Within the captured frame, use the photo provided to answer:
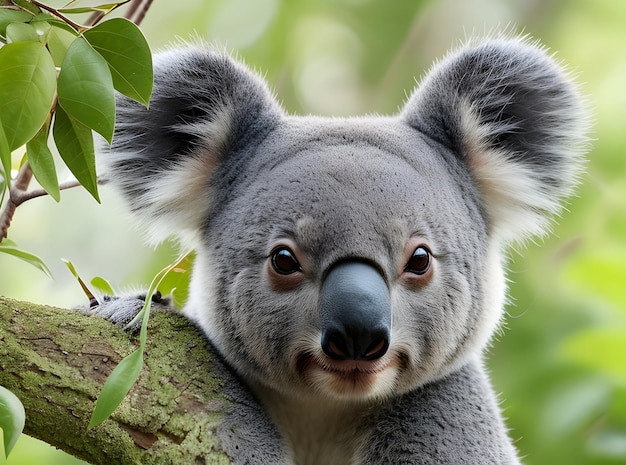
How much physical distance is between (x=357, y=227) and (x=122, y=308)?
661mm

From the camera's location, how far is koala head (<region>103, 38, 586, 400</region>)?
2.11 meters

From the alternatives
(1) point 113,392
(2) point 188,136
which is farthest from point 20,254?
(2) point 188,136

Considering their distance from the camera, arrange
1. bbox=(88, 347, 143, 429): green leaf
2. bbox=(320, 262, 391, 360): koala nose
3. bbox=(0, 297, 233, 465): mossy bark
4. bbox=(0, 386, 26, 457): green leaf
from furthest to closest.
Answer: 1. bbox=(320, 262, 391, 360): koala nose
2. bbox=(0, 297, 233, 465): mossy bark
3. bbox=(88, 347, 143, 429): green leaf
4. bbox=(0, 386, 26, 457): green leaf

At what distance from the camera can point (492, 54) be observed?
8.61ft

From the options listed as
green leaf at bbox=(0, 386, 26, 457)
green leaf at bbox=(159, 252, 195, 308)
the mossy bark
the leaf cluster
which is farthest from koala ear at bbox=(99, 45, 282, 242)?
green leaf at bbox=(0, 386, 26, 457)

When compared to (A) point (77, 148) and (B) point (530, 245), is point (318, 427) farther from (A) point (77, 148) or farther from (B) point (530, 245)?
(B) point (530, 245)

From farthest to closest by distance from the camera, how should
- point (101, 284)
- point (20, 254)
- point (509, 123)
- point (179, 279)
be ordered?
point (509, 123) < point (179, 279) < point (101, 284) < point (20, 254)

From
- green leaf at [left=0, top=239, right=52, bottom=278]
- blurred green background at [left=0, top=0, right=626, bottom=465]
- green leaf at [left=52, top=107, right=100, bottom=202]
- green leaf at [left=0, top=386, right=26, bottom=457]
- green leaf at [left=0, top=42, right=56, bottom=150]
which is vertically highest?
green leaf at [left=0, top=42, right=56, bottom=150]

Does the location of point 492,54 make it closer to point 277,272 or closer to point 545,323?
point 277,272

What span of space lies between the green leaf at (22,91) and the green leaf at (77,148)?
17 centimetres

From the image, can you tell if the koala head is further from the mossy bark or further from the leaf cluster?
the leaf cluster

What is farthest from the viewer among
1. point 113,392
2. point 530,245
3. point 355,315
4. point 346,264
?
point 530,245

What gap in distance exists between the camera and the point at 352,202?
2.13 metres

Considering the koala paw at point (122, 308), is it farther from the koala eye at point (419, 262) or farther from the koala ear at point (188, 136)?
the koala eye at point (419, 262)
